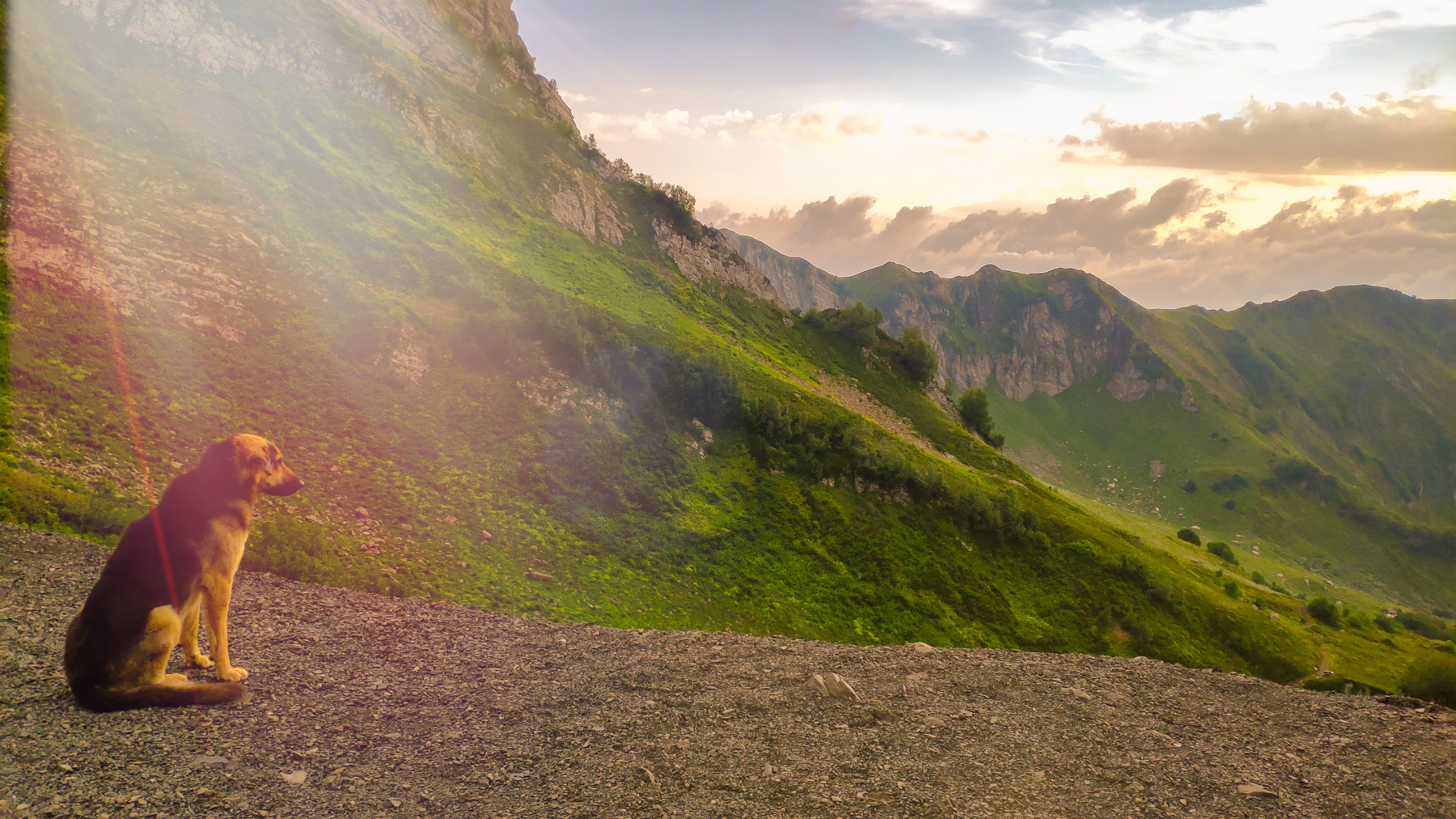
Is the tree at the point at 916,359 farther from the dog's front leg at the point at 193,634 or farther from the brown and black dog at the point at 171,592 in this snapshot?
the dog's front leg at the point at 193,634

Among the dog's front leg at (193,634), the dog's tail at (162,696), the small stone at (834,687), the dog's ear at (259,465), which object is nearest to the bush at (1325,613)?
the small stone at (834,687)

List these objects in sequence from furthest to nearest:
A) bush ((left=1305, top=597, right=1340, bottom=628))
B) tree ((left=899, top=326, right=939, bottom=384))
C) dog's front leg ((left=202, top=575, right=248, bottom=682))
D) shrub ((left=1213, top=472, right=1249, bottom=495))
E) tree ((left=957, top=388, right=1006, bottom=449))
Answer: shrub ((left=1213, top=472, right=1249, bottom=495)) < tree ((left=957, top=388, right=1006, bottom=449)) < tree ((left=899, top=326, right=939, bottom=384)) < bush ((left=1305, top=597, right=1340, bottom=628)) < dog's front leg ((left=202, top=575, right=248, bottom=682))

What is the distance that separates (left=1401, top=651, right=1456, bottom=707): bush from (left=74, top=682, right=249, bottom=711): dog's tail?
4437 centimetres

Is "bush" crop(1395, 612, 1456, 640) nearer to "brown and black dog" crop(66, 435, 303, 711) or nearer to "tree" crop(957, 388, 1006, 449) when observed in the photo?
"tree" crop(957, 388, 1006, 449)

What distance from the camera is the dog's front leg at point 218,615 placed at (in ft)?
31.5

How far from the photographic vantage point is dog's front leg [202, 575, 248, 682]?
9602 mm

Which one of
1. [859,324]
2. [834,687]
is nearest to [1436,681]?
[834,687]

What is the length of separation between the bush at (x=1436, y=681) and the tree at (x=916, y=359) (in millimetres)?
67073

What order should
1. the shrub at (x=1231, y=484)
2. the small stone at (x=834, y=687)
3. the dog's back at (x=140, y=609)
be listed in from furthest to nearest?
the shrub at (x=1231, y=484) → the small stone at (x=834, y=687) → the dog's back at (x=140, y=609)

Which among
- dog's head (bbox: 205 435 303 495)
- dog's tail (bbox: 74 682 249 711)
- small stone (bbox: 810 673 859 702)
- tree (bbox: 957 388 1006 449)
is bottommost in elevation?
small stone (bbox: 810 673 859 702)

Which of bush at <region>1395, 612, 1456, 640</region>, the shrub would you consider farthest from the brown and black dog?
the shrub

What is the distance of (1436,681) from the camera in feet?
88.8

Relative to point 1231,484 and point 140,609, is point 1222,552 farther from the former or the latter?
point 140,609

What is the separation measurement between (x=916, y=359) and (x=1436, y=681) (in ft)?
233
